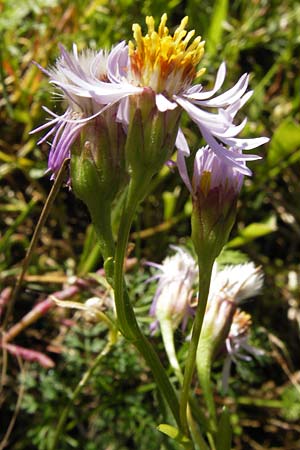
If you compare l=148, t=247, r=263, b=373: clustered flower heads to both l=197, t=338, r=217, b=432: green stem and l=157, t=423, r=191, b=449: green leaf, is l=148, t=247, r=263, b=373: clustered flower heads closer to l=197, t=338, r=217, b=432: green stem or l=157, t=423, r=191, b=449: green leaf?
l=197, t=338, r=217, b=432: green stem

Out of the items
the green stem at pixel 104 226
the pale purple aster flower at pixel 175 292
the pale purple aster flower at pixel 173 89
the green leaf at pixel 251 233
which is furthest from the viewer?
the green leaf at pixel 251 233

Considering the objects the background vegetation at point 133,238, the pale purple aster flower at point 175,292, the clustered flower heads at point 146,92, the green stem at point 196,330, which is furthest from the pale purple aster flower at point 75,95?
the background vegetation at point 133,238

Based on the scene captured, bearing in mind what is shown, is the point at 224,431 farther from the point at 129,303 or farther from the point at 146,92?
the point at 146,92

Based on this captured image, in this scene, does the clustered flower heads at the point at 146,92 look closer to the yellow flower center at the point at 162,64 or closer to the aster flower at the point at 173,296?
the yellow flower center at the point at 162,64

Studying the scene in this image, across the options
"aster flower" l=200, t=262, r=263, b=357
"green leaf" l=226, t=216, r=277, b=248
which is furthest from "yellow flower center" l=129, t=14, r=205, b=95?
"green leaf" l=226, t=216, r=277, b=248

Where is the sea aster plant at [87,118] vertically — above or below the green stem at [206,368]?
above

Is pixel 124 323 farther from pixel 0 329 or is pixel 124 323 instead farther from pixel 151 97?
pixel 0 329
